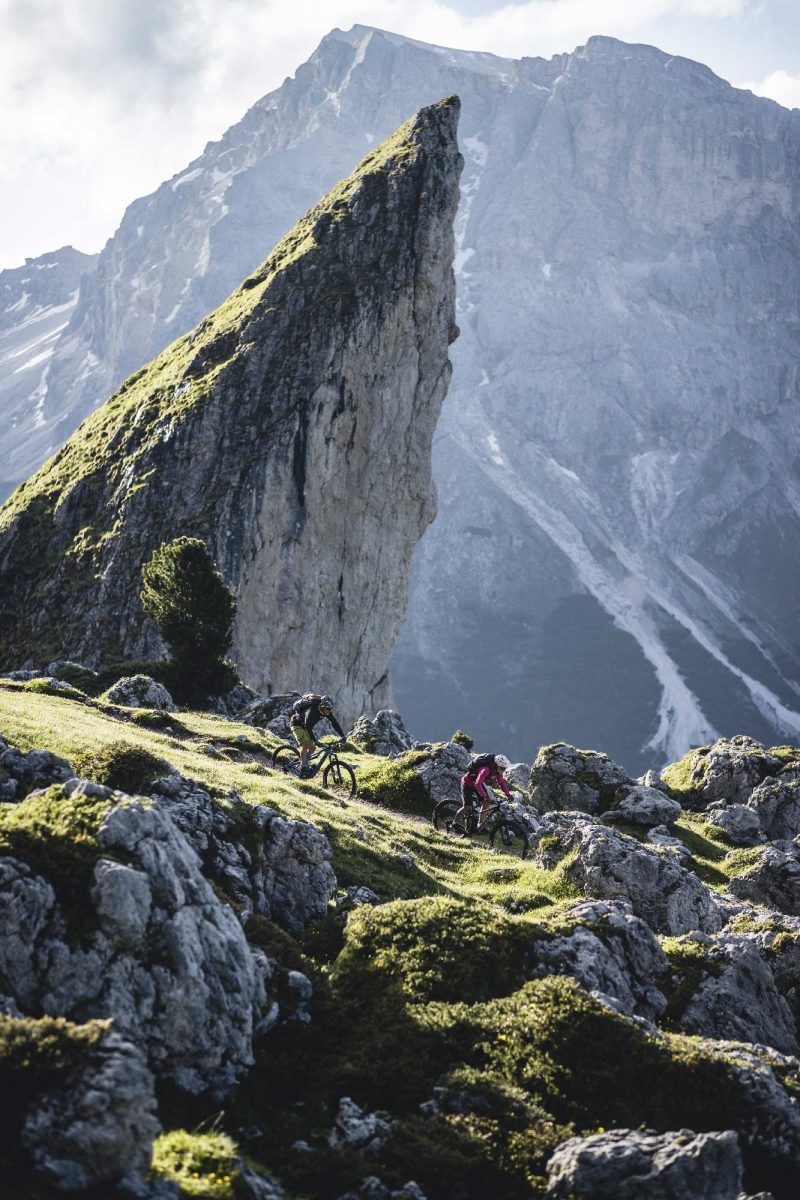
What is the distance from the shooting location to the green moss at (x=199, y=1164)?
10156 mm

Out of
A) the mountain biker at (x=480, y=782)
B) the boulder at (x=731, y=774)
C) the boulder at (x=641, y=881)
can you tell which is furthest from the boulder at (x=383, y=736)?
the boulder at (x=641, y=881)

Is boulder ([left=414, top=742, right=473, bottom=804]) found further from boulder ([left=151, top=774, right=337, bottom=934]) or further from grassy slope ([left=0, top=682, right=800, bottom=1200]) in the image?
grassy slope ([left=0, top=682, right=800, bottom=1200])

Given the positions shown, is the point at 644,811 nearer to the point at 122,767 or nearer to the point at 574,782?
the point at 574,782

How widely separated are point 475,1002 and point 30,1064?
721cm

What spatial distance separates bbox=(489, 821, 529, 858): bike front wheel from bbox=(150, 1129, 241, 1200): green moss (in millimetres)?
20297

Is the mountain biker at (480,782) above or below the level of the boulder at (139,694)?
above

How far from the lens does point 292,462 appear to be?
3541 inches

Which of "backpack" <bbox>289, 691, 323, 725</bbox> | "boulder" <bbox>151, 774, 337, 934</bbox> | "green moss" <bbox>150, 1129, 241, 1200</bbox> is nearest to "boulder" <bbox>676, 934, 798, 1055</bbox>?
"boulder" <bbox>151, 774, 337, 934</bbox>

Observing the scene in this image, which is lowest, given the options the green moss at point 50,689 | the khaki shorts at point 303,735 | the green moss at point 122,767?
the green moss at point 122,767

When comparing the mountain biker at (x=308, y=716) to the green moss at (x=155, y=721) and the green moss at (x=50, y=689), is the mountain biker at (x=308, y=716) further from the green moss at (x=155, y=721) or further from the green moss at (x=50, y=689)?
the green moss at (x=50, y=689)

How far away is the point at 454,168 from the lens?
106 metres

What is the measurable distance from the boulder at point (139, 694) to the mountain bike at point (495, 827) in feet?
53.2

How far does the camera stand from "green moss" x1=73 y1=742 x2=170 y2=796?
1922 cm

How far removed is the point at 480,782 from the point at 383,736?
825 inches
